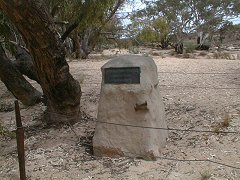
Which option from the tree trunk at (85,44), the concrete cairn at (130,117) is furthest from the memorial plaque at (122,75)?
the tree trunk at (85,44)

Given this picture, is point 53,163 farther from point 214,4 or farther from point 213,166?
point 214,4

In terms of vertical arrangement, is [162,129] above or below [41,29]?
below

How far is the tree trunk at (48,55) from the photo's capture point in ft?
14.9

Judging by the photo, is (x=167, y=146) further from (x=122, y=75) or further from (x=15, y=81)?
(x=15, y=81)

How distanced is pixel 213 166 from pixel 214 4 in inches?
938

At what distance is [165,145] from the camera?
5008 millimetres

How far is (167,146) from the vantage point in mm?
4988

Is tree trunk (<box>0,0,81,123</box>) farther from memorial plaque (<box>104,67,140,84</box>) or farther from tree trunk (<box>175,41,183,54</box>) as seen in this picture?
tree trunk (<box>175,41,183,54</box>)

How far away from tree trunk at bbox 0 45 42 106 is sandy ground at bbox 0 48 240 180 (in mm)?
384

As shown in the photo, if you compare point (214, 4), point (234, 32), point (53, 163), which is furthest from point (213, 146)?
point (234, 32)

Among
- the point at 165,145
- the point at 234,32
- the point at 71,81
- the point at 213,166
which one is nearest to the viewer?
the point at 213,166

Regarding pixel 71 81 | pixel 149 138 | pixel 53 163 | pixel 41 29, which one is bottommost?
pixel 53 163

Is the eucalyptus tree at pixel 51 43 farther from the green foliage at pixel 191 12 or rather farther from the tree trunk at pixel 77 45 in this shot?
the green foliage at pixel 191 12

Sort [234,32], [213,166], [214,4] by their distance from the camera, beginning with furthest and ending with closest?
[234,32]
[214,4]
[213,166]
